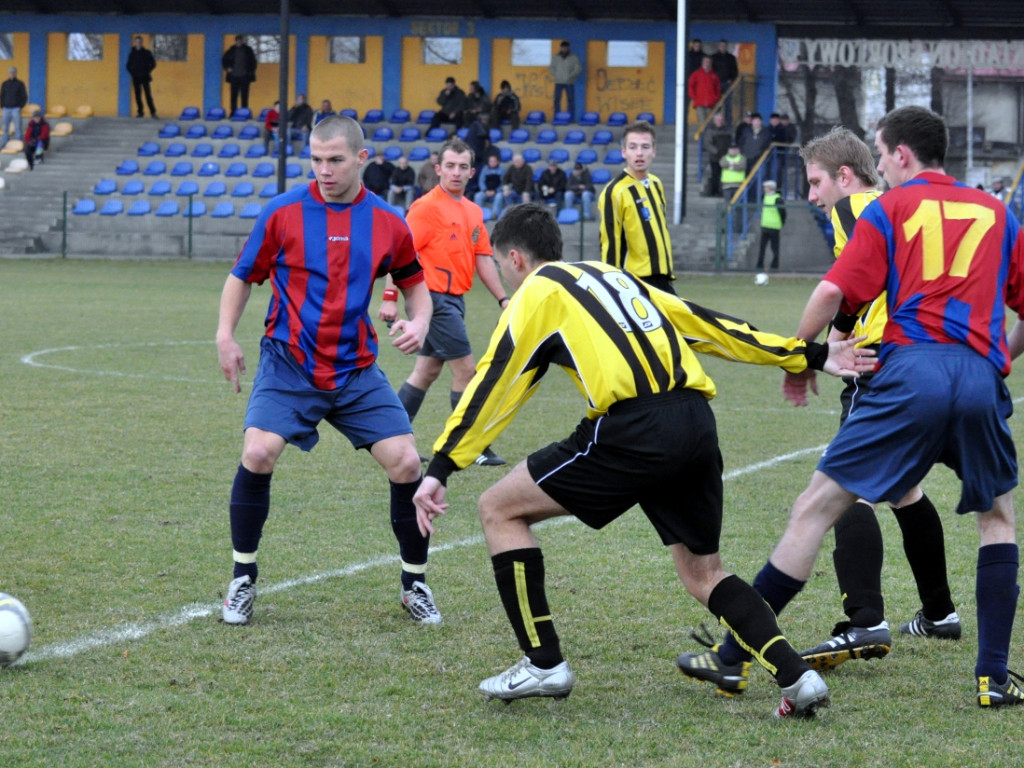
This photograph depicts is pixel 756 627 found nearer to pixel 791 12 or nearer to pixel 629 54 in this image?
pixel 791 12

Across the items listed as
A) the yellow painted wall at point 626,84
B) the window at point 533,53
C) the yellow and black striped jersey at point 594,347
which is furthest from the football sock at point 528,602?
the window at point 533,53

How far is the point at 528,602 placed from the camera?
4094mm

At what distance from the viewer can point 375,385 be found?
17.0 feet

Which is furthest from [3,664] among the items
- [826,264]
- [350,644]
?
[826,264]

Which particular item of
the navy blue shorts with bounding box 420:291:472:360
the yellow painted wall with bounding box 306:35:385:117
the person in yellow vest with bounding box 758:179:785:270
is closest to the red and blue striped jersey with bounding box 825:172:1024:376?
the navy blue shorts with bounding box 420:291:472:360

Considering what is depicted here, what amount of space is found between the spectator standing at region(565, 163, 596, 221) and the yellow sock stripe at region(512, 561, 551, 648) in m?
23.7

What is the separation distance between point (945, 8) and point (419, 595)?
31530mm

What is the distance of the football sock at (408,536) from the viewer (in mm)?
5117

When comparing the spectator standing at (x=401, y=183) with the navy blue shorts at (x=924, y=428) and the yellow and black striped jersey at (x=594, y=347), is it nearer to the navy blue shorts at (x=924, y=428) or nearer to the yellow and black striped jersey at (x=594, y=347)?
the yellow and black striped jersey at (x=594, y=347)

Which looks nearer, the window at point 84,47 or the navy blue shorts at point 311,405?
the navy blue shorts at point 311,405

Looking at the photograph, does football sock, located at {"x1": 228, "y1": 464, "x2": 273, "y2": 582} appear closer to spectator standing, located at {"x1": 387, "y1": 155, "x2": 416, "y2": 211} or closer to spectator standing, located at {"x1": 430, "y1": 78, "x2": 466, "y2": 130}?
spectator standing, located at {"x1": 387, "y1": 155, "x2": 416, "y2": 211}

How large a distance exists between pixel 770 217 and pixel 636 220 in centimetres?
1722

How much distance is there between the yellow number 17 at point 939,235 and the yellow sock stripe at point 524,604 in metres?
1.46

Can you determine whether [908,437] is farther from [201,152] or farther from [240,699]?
[201,152]
